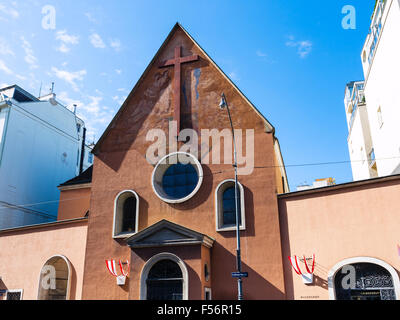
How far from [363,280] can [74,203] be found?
1846 centimetres

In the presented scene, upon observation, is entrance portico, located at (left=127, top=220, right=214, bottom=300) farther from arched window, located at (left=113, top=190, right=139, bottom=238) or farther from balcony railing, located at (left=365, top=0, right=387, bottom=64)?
balcony railing, located at (left=365, top=0, right=387, bottom=64)

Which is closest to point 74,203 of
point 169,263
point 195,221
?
point 195,221

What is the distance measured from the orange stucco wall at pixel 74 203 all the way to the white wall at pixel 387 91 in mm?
19403

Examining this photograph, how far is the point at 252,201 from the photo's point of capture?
1839 centimetres

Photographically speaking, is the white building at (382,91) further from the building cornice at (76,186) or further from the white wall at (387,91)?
the building cornice at (76,186)

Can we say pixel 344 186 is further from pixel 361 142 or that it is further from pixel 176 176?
pixel 361 142

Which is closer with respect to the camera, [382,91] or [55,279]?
[55,279]

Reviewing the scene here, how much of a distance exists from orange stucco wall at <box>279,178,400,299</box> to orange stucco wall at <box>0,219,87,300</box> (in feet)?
36.3

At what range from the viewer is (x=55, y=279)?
869 inches

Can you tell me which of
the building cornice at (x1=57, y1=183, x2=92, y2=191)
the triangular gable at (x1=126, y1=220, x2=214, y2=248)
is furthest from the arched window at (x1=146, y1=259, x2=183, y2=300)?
the building cornice at (x1=57, y1=183, x2=92, y2=191)

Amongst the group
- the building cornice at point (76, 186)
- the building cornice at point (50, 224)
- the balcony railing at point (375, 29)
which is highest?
the balcony railing at point (375, 29)

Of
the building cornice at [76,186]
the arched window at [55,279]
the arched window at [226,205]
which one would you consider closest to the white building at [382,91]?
the arched window at [226,205]

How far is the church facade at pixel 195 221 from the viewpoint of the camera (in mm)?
15945
